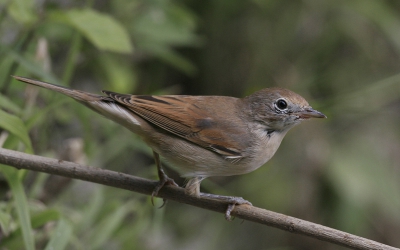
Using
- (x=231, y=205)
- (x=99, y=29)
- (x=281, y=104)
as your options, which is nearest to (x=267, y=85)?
(x=281, y=104)

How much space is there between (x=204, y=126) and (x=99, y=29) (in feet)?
3.60

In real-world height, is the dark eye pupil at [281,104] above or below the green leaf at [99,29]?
above

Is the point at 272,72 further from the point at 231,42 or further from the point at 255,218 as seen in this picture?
the point at 255,218

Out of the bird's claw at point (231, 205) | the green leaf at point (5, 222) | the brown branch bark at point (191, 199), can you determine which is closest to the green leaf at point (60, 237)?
the green leaf at point (5, 222)

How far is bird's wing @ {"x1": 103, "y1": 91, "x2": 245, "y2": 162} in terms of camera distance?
371cm

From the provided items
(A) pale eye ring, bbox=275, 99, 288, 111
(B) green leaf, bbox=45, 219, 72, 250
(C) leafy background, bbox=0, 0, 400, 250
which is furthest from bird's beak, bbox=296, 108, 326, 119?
(B) green leaf, bbox=45, 219, 72, 250

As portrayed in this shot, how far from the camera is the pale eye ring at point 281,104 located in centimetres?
384

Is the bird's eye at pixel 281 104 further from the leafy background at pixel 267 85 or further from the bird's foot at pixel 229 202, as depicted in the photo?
the leafy background at pixel 267 85

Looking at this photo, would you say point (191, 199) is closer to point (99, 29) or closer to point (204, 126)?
point (204, 126)

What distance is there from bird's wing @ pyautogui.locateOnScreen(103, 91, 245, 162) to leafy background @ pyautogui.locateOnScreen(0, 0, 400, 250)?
3.41 ft

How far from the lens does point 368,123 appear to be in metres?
7.09

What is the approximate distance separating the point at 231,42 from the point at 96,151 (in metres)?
2.81

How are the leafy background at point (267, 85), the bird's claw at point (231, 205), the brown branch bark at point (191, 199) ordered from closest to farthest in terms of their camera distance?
the brown branch bark at point (191, 199)
the bird's claw at point (231, 205)
the leafy background at point (267, 85)

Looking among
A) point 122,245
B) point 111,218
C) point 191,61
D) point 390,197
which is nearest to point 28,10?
point 111,218
